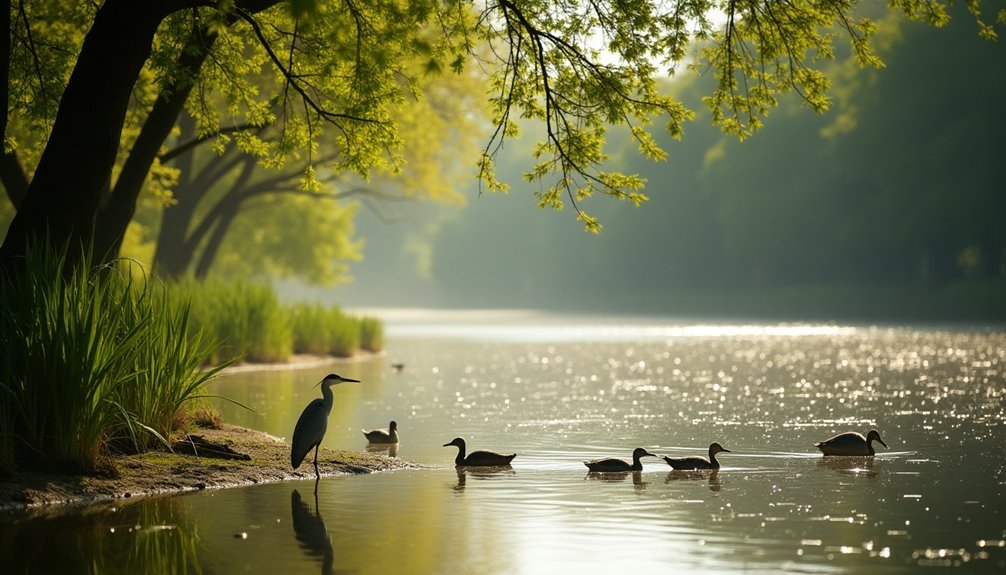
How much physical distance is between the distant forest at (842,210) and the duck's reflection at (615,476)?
202 feet

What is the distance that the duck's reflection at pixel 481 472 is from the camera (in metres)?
15.4

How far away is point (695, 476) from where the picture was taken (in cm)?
1553

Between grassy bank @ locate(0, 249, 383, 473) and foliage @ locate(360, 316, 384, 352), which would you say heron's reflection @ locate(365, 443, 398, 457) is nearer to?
grassy bank @ locate(0, 249, 383, 473)

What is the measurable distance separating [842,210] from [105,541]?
83717 millimetres

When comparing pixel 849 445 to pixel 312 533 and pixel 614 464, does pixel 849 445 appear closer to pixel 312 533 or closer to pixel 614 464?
pixel 614 464

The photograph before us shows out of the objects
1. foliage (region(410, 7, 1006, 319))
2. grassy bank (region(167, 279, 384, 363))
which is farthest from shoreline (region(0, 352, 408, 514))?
foliage (region(410, 7, 1006, 319))

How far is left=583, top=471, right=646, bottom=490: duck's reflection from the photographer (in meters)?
15.0

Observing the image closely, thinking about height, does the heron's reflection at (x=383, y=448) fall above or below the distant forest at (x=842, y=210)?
below

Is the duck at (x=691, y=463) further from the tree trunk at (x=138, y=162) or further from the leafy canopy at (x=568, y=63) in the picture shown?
Answer: the tree trunk at (x=138, y=162)

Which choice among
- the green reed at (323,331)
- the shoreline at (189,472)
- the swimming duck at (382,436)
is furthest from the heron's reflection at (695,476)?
the green reed at (323,331)

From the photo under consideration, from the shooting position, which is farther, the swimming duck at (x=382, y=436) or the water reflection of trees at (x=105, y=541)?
the swimming duck at (x=382, y=436)

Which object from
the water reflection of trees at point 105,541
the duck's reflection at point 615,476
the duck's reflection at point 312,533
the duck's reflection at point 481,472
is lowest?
the water reflection of trees at point 105,541

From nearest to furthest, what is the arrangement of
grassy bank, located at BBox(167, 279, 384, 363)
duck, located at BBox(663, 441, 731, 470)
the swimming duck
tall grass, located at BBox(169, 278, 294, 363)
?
duck, located at BBox(663, 441, 731, 470)
the swimming duck
grassy bank, located at BBox(167, 279, 384, 363)
tall grass, located at BBox(169, 278, 294, 363)

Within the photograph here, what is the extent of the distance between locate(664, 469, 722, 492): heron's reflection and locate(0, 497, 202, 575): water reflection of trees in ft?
18.8
